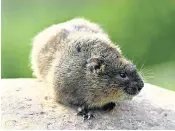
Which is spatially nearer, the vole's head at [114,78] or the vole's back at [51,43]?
the vole's head at [114,78]

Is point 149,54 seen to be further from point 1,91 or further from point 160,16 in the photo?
point 1,91

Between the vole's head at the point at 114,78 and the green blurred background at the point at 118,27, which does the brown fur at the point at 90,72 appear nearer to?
the vole's head at the point at 114,78

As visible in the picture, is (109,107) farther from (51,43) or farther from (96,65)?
(51,43)

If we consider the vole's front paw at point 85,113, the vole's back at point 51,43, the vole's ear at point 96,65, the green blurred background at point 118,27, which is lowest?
the vole's front paw at point 85,113

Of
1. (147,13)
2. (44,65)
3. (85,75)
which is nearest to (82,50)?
(85,75)

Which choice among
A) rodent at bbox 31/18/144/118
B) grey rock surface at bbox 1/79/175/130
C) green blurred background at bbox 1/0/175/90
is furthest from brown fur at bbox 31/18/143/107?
green blurred background at bbox 1/0/175/90

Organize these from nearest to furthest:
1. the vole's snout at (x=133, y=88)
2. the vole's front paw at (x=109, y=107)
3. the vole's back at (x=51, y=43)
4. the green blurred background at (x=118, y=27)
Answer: the vole's snout at (x=133, y=88), the vole's front paw at (x=109, y=107), the vole's back at (x=51, y=43), the green blurred background at (x=118, y=27)

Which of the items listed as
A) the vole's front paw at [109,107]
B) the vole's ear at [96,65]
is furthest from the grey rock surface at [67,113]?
the vole's ear at [96,65]
